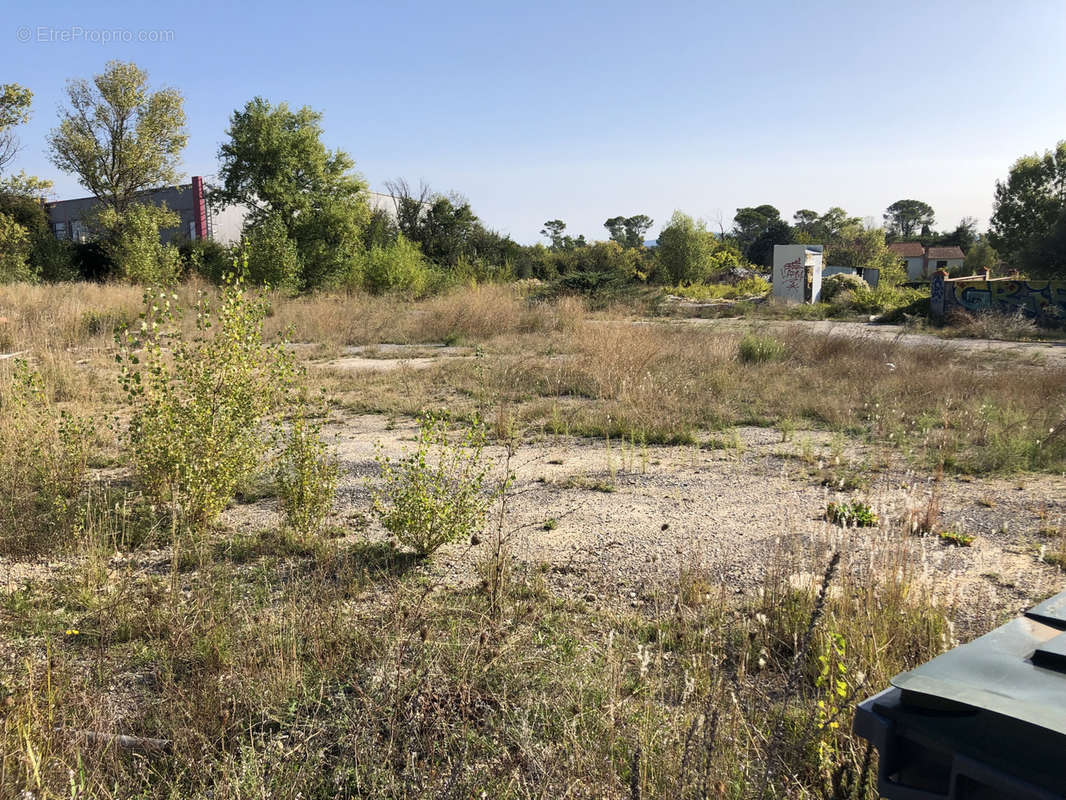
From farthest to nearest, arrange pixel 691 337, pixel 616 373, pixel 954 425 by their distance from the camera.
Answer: pixel 691 337, pixel 616 373, pixel 954 425

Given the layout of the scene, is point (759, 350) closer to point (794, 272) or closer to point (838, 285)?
point (794, 272)

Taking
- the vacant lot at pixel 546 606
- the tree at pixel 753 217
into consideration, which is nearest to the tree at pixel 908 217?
the tree at pixel 753 217

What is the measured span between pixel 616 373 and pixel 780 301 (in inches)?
793

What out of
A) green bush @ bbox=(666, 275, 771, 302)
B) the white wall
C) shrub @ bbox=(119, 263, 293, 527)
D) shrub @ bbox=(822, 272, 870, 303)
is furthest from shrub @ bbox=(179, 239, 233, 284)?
the white wall

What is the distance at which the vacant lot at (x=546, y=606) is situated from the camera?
7.23 feet

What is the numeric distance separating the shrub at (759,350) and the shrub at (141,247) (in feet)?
37.5

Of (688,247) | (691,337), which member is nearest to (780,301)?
(688,247)

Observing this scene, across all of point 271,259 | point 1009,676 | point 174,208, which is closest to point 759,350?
point 1009,676

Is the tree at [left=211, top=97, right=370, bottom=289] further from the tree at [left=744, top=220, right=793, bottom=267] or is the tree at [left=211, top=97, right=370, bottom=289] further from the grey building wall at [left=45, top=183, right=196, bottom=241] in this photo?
the tree at [left=744, top=220, right=793, bottom=267]

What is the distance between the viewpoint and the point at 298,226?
28.7 m

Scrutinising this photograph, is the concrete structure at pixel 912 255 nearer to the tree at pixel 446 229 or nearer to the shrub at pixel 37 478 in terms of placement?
the tree at pixel 446 229

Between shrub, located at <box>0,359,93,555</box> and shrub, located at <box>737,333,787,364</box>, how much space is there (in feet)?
29.1

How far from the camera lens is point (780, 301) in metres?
27.2

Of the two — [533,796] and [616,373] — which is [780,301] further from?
[533,796]
